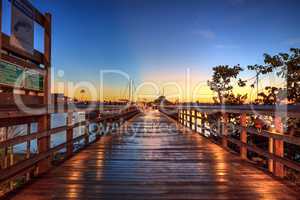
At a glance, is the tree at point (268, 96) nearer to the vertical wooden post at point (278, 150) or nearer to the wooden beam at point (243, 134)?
the wooden beam at point (243, 134)

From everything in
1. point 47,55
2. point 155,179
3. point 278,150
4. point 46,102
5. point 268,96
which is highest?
point 47,55

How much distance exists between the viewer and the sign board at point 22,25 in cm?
503

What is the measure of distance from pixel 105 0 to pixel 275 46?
1308 centimetres

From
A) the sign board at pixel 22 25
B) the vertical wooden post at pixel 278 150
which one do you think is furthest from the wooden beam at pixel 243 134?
the sign board at pixel 22 25

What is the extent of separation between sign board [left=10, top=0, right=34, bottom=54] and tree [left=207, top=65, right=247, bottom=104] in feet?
45.5

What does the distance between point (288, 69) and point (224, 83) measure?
7.57 meters

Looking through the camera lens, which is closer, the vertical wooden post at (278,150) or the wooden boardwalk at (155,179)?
the wooden boardwalk at (155,179)

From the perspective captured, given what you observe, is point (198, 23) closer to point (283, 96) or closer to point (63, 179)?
point (283, 96)

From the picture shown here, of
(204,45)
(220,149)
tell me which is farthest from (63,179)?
(204,45)

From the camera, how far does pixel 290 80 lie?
1174 cm

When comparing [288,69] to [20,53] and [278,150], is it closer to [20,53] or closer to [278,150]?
[278,150]

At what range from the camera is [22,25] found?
535 cm

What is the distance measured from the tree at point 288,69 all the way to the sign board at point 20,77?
7434 mm

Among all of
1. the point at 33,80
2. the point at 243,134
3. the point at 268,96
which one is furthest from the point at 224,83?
the point at 33,80
